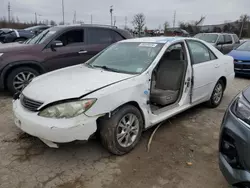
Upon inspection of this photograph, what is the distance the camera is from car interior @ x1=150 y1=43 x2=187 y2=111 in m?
3.66

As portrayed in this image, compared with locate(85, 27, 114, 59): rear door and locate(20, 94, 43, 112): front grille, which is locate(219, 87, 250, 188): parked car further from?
locate(85, 27, 114, 59): rear door

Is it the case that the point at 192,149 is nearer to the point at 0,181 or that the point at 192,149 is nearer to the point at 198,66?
the point at 198,66

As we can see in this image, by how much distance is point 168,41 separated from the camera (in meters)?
3.65

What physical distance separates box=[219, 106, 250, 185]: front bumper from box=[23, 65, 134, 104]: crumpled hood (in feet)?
4.68

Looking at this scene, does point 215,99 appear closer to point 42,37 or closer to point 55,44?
point 55,44

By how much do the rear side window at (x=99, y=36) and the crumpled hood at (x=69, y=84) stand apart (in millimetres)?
2889

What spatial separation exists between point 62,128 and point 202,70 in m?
2.71

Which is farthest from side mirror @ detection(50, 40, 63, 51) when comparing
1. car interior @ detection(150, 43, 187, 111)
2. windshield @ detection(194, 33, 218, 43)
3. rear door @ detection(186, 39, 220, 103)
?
windshield @ detection(194, 33, 218, 43)

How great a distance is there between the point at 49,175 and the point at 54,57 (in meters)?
3.44

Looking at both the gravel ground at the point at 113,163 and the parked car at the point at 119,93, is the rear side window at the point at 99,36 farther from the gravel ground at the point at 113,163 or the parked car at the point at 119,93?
the gravel ground at the point at 113,163

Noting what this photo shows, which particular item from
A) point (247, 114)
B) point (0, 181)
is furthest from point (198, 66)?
point (0, 181)

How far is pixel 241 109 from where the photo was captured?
196 cm

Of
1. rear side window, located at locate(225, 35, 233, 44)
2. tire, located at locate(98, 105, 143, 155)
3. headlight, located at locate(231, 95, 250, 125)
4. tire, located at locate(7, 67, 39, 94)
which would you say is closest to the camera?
headlight, located at locate(231, 95, 250, 125)

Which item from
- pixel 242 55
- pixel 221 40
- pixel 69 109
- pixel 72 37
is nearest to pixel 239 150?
pixel 69 109
